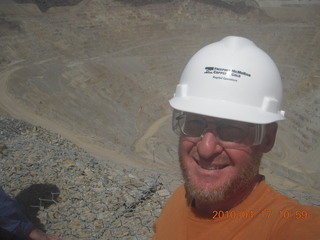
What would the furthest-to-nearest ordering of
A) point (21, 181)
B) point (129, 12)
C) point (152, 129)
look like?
1. point (129, 12)
2. point (152, 129)
3. point (21, 181)

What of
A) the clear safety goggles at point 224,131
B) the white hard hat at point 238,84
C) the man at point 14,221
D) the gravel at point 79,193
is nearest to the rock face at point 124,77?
the gravel at point 79,193

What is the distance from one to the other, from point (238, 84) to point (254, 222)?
949 mm

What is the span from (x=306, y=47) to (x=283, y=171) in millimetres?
21527

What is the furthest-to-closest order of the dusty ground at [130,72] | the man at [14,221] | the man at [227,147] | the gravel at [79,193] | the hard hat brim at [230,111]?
the dusty ground at [130,72]
the gravel at [79,193]
the man at [14,221]
the hard hat brim at [230,111]
the man at [227,147]

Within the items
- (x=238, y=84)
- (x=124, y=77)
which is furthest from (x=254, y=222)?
(x=124, y=77)

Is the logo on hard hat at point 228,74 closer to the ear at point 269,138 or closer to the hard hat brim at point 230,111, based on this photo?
the hard hat brim at point 230,111

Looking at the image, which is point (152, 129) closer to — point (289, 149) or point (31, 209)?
point (289, 149)

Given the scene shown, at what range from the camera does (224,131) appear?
2105mm

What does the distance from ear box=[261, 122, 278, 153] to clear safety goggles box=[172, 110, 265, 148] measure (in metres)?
0.05

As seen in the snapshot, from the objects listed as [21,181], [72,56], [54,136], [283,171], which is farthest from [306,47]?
[21,181]

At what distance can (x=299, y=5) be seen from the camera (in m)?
48.9

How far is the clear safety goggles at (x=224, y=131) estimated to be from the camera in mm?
2051

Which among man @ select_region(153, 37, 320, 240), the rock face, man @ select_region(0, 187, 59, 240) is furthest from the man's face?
the rock face

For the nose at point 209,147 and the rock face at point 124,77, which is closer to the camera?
the nose at point 209,147
